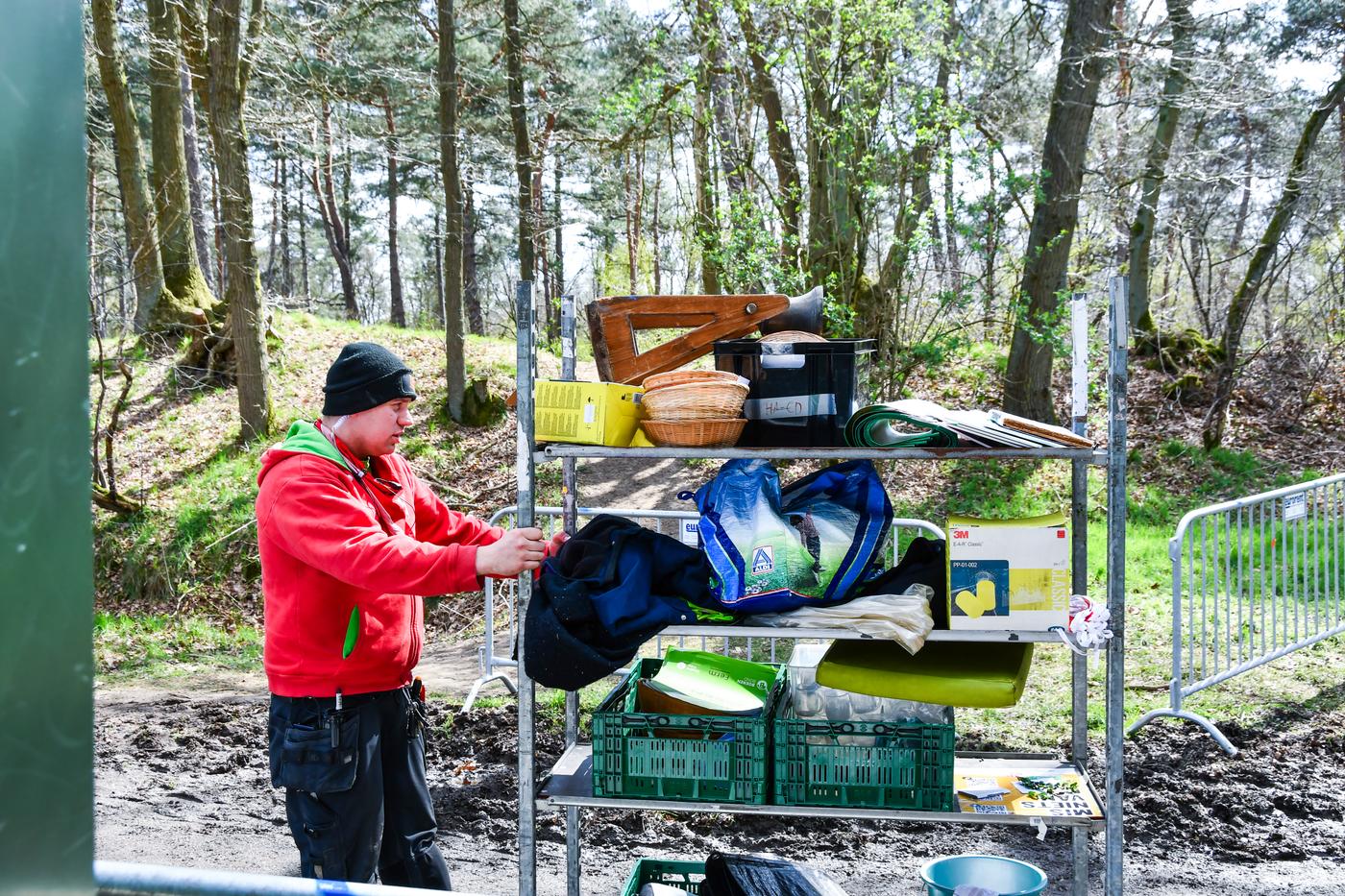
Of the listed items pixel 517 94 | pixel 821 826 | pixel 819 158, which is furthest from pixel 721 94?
pixel 821 826

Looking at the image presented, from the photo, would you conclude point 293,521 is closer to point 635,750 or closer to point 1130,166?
point 635,750

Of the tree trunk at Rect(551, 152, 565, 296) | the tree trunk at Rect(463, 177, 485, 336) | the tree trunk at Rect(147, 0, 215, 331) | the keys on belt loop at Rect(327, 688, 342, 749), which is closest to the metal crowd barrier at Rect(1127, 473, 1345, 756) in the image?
the keys on belt loop at Rect(327, 688, 342, 749)

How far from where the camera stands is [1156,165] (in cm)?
1454

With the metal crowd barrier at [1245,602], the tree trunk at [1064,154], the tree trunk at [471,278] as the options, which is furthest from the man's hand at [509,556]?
the tree trunk at [471,278]

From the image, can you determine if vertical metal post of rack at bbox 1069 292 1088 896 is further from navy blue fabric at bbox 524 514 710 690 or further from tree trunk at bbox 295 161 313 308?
tree trunk at bbox 295 161 313 308

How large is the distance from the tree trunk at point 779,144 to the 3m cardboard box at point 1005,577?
6946 millimetres

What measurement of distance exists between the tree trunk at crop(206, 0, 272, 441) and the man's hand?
33.9ft

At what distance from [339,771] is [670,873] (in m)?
1.28

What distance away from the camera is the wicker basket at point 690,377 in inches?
138

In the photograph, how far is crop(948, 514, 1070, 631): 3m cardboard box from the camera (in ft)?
11.4

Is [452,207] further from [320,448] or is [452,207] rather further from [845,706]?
[845,706]

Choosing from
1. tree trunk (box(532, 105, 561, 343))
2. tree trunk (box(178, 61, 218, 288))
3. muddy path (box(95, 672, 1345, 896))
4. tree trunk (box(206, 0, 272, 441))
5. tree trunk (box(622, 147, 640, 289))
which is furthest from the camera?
tree trunk (box(622, 147, 640, 289))

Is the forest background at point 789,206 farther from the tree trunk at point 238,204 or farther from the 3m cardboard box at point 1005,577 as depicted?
the 3m cardboard box at point 1005,577

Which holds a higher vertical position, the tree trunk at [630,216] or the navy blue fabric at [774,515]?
the tree trunk at [630,216]
